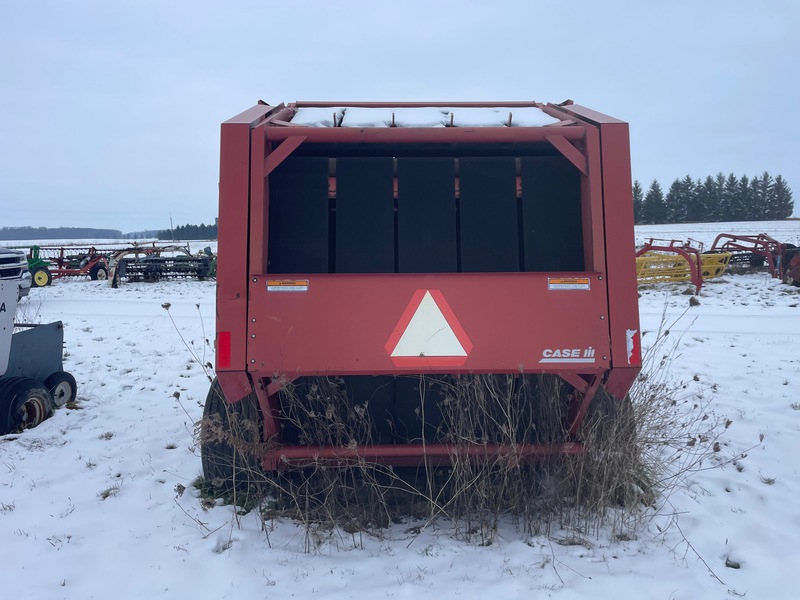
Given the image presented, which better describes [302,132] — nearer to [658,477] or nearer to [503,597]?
[503,597]

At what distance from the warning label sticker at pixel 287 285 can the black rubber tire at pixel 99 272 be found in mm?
23267

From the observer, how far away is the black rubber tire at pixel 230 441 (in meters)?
3.09

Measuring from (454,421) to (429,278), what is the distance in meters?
0.95

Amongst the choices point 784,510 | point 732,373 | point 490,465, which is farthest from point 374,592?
point 732,373

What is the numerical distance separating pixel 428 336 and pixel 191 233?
103m

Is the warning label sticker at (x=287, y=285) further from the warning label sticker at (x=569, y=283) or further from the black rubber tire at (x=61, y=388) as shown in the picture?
the black rubber tire at (x=61, y=388)

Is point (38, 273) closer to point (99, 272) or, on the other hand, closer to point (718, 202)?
point (99, 272)

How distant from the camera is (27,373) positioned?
203 inches

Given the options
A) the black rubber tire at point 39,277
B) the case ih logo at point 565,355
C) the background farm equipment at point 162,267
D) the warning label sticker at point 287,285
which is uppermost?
the background farm equipment at point 162,267

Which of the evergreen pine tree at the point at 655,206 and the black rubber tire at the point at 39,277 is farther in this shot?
the evergreen pine tree at the point at 655,206

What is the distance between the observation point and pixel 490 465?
10.4 ft

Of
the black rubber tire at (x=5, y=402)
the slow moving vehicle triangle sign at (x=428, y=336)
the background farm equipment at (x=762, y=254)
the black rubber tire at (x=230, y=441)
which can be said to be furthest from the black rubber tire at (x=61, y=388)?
the background farm equipment at (x=762, y=254)

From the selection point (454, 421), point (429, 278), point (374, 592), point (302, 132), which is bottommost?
point (374, 592)

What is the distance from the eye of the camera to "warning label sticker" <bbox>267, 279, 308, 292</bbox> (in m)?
2.78
